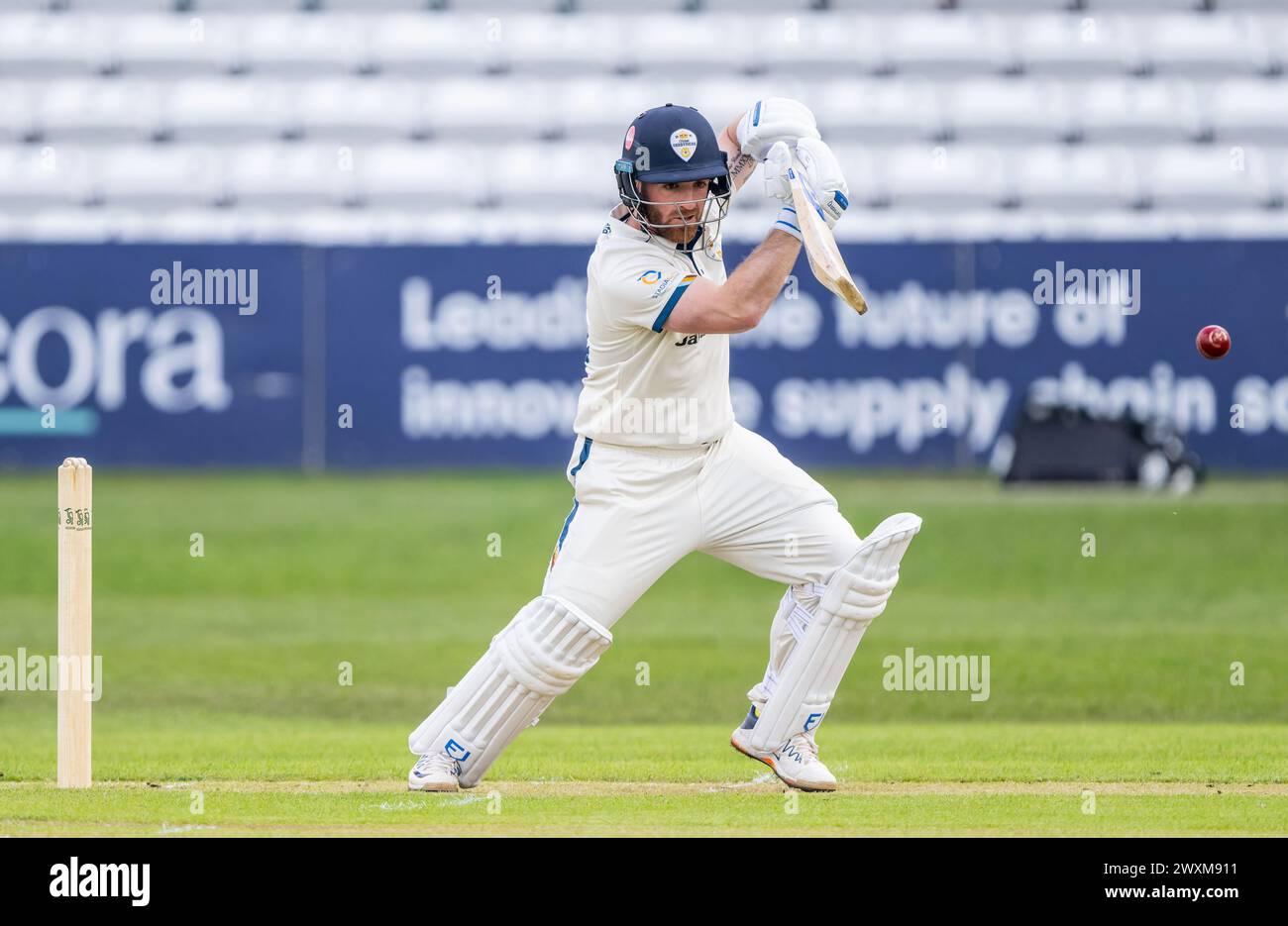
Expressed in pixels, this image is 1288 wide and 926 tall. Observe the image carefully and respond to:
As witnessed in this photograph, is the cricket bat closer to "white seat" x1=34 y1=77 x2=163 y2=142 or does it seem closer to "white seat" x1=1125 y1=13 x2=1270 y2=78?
"white seat" x1=34 y1=77 x2=163 y2=142

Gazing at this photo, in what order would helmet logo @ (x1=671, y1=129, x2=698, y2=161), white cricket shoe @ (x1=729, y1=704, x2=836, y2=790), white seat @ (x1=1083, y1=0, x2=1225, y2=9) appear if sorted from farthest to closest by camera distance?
white seat @ (x1=1083, y1=0, x2=1225, y2=9), white cricket shoe @ (x1=729, y1=704, x2=836, y2=790), helmet logo @ (x1=671, y1=129, x2=698, y2=161)

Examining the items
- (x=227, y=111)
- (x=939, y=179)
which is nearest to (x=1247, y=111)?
(x=939, y=179)

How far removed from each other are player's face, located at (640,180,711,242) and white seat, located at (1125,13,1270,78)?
13553mm

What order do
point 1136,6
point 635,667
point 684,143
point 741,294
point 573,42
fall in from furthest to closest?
point 1136,6
point 573,42
point 635,667
point 684,143
point 741,294

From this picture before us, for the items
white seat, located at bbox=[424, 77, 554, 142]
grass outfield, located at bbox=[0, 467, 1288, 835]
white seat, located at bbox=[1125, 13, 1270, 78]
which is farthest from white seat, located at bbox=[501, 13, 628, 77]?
grass outfield, located at bbox=[0, 467, 1288, 835]

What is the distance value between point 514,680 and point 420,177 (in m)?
12.0

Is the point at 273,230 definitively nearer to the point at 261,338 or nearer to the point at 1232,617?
the point at 261,338

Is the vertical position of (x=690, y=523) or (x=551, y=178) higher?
(x=551, y=178)

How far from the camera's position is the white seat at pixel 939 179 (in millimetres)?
17375

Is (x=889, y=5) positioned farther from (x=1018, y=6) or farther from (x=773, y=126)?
(x=773, y=126)

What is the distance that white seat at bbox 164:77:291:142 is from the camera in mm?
17766

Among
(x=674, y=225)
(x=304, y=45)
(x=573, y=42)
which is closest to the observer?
(x=674, y=225)

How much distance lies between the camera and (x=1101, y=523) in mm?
13672

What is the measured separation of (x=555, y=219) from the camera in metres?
17.0
